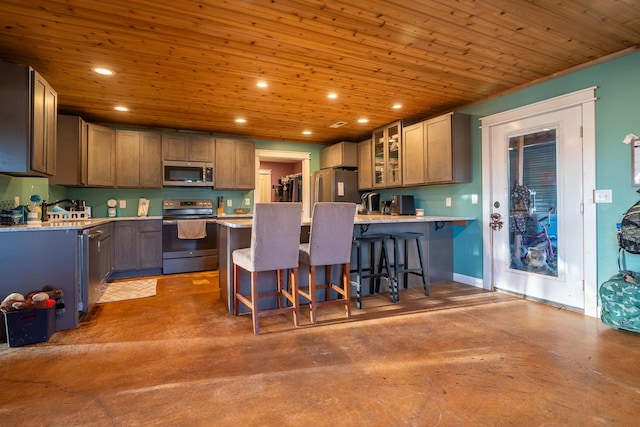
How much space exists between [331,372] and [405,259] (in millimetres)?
2186

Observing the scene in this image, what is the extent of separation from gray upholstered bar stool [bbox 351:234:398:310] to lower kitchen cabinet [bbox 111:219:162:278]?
305 cm

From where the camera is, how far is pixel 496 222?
3779 millimetres

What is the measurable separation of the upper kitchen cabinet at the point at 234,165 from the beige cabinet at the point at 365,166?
6.16ft

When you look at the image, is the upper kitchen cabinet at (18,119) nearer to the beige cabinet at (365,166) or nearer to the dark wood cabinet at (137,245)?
the dark wood cabinet at (137,245)

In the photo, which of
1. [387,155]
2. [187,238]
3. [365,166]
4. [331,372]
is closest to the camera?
[331,372]

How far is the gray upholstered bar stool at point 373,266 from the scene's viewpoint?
332 cm

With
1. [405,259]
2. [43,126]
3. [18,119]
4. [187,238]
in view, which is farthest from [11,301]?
[405,259]

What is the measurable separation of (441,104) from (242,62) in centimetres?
262

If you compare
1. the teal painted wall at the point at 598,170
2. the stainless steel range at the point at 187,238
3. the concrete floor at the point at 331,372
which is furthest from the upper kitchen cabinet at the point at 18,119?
the stainless steel range at the point at 187,238

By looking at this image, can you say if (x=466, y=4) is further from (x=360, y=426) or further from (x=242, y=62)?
(x=360, y=426)

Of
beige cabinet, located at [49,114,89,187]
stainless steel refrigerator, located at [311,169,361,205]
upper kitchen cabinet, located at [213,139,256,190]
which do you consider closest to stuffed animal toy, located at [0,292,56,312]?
beige cabinet, located at [49,114,89,187]

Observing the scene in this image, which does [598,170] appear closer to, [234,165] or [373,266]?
[373,266]

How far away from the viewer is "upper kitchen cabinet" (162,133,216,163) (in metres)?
5.04

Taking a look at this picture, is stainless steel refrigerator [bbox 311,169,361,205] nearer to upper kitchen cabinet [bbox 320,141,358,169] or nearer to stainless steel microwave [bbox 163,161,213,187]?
upper kitchen cabinet [bbox 320,141,358,169]
